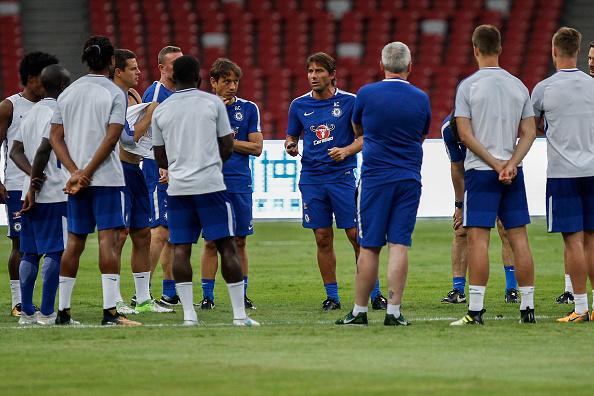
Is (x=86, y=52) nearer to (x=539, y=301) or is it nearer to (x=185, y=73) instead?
(x=185, y=73)

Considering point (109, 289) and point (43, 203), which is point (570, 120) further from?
point (43, 203)

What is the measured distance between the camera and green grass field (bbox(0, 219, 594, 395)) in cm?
670

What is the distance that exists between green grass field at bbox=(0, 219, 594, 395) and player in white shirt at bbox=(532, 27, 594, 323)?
582 mm

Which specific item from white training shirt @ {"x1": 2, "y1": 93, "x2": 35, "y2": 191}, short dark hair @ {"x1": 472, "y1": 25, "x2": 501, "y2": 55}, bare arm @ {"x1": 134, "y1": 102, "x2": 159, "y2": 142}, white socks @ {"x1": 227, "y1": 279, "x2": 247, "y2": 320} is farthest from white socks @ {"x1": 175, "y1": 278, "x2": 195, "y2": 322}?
short dark hair @ {"x1": 472, "y1": 25, "x2": 501, "y2": 55}

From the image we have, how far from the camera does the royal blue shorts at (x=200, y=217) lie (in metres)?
9.25

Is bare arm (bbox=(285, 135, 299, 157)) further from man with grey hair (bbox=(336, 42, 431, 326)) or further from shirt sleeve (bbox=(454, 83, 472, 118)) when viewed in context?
shirt sleeve (bbox=(454, 83, 472, 118))

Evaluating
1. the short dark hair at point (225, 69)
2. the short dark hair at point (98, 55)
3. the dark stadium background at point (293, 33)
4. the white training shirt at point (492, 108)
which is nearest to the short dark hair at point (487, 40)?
the white training shirt at point (492, 108)

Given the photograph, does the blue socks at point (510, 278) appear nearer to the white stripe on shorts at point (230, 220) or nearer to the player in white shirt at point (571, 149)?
the player in white shirt at point (571, 149)

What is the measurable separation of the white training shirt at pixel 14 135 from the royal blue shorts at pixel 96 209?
4.53 ft

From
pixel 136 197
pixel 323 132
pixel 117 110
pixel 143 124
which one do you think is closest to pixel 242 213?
pixel 323 132

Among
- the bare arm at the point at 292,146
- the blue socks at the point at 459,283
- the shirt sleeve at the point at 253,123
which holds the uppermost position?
the shirt sleeve at the point at 253,123

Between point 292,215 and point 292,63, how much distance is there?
12176mm

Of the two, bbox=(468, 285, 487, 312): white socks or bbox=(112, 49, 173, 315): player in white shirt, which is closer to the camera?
bbox=(468, 285, 487, 312): white socks

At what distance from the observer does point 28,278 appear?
10.2m
